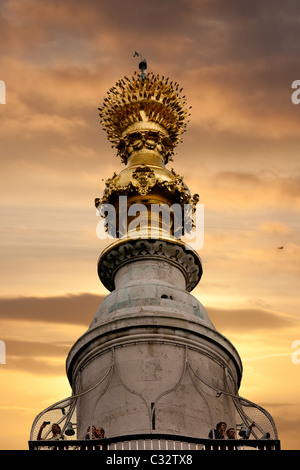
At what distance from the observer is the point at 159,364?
38.9 metres

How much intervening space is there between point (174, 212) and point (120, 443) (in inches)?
606

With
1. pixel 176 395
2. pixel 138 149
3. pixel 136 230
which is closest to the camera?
pixel 176 395

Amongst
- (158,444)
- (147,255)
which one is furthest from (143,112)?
(158,444)

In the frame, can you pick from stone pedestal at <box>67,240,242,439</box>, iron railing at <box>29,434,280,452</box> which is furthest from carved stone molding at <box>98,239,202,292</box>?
iron railing at <box>29,434,280,452</box>

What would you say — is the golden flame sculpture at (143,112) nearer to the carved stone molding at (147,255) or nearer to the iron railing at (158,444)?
the carved stone molding at (147,255)

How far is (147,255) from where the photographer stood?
44.6 meters

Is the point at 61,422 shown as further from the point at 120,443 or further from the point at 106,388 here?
the point at 120,443

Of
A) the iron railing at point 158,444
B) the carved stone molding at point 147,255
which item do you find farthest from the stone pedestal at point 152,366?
the iron railing at point 158,444

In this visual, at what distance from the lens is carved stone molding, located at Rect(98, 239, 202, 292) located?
44562mm

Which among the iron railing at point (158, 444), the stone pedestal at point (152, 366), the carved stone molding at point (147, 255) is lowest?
the iron railing at point (158, 444)

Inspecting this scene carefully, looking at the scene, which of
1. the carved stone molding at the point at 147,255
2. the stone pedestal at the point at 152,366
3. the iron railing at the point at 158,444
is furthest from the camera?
the carved stone molding at the point at 147,255

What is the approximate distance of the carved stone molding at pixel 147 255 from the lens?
44562mm
